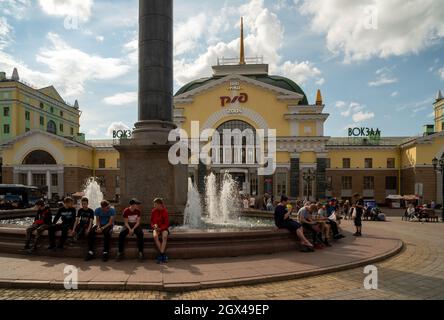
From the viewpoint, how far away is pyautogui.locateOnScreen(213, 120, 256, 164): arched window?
4778 cm

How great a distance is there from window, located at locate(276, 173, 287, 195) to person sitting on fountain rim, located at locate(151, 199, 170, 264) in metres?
39.6

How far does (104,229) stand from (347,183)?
4951 cm

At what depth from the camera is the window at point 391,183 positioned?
169ft

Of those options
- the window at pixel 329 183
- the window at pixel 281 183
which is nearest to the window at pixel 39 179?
the window at pixel 281 183

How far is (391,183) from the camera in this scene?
51875mm

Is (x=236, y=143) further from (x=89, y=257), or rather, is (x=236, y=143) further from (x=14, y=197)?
(x=89, y=257)

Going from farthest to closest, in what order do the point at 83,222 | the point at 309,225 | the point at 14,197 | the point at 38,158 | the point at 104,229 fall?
the point at 38,158 → the point at 14,197 → the point at 309,225 → the point at 83,222 → the point at 104,229

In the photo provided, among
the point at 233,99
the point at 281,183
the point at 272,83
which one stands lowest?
the point at 281,183

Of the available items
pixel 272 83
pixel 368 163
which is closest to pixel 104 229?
pixel 272 83

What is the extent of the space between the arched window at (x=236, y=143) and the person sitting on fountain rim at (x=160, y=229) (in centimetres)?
3899

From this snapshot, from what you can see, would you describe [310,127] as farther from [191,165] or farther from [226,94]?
[191,165]

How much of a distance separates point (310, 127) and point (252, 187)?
12014 mm
